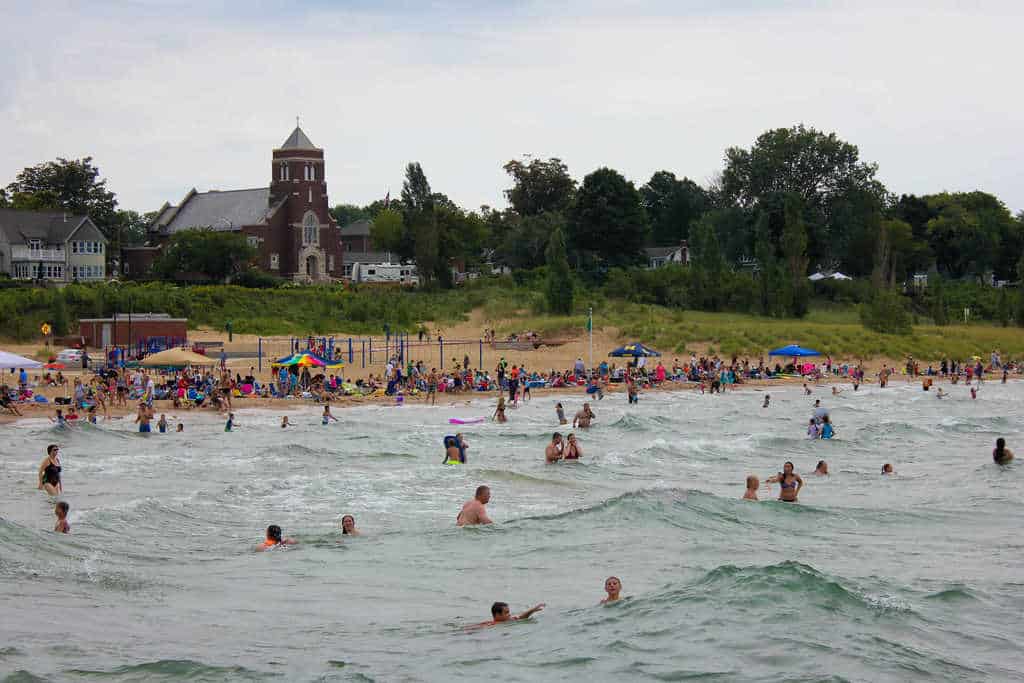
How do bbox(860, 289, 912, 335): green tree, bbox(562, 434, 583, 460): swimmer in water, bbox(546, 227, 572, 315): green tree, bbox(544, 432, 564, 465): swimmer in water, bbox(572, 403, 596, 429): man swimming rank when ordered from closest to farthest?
bbox(544, 432, 564, 465): swimmer in water
bbox(562, 434, 583, 460): swimmer in water
bbox(572, 403, 596, 429): man swimming
bbox(860, 289, 912, 335): green tree
bbox(546, 227, 572, 315): green tree

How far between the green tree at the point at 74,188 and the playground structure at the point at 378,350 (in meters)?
44.3

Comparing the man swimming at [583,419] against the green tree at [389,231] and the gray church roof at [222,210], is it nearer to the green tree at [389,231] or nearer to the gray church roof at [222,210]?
the green tree at [389,231]

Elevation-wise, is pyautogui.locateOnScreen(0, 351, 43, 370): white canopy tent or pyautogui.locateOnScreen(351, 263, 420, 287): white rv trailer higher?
pyautogui.locateOnScreen(351, 263, 420, 287): white rv trailer

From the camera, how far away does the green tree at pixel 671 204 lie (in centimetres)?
10281

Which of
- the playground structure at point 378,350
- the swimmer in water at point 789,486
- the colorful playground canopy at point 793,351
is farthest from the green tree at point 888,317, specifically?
the swimmer in water at point 789,486

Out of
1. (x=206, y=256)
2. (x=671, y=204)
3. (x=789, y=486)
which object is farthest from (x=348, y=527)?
(x=671, y=204)

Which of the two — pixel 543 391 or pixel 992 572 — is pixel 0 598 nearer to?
pixel 992 572

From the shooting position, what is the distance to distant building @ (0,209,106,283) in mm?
70125

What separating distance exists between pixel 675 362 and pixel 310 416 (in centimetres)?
1728

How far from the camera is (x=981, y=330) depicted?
58.7 metres

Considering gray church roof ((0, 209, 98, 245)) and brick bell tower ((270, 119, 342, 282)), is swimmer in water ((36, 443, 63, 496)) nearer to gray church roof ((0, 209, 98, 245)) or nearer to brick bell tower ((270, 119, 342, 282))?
gray church roof ((0, 209, 98, 245))

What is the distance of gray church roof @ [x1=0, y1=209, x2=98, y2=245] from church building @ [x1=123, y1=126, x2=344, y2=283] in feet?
22.7

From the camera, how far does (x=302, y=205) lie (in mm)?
77938

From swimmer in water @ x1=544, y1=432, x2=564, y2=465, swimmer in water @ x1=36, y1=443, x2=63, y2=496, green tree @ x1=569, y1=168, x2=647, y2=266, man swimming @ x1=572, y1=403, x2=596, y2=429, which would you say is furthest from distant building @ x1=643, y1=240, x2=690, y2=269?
swimmer in water @ x1=36, y1=443, x2=63, y2=496
